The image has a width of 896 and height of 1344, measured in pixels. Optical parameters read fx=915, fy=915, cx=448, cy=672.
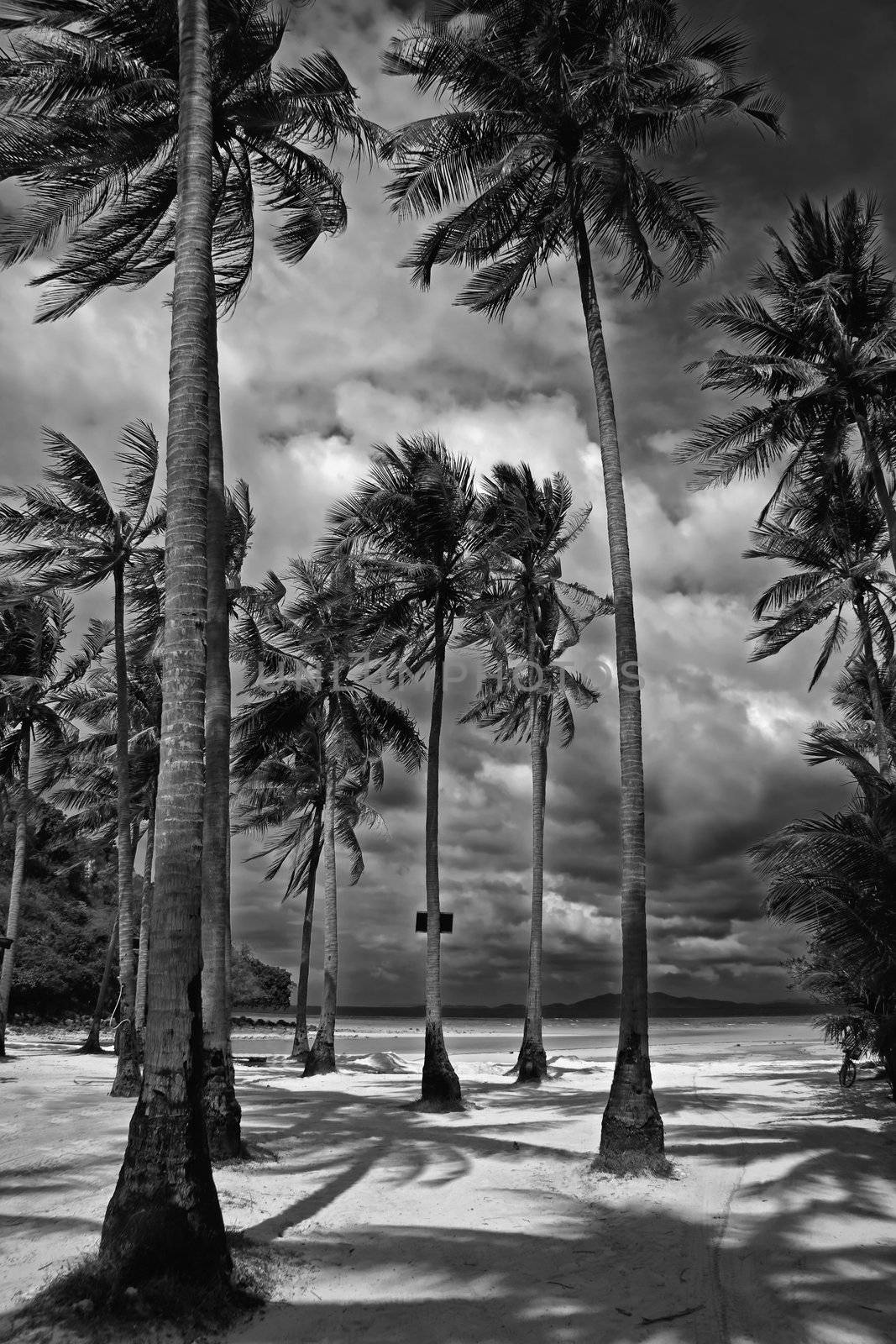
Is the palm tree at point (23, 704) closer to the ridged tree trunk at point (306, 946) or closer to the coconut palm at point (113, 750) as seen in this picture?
the coconut palm at point (113, 750)

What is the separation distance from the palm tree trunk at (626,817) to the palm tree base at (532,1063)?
26.7ft

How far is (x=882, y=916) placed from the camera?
10664 millimetres

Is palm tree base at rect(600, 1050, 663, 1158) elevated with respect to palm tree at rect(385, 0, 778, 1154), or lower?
lower

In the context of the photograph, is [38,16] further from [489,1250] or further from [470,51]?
[489,1250]

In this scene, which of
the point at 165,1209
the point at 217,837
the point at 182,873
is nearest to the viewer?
the point at 165,1209

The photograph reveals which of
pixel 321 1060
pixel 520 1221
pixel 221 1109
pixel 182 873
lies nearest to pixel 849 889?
pixel 520 1221

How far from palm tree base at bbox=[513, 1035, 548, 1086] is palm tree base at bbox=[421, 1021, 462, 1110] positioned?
4.27m

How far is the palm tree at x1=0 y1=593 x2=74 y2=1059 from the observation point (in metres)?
22.0

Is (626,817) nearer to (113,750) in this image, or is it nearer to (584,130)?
(584,130)

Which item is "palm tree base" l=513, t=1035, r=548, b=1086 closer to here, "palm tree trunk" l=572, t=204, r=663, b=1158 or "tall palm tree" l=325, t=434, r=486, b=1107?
"tall palm tree" l=325, t=434, r=486, b=1107

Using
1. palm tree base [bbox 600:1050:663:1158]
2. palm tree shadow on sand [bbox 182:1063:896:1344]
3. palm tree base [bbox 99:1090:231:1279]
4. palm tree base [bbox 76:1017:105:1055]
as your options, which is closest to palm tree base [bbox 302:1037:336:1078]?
palm tree shadow on sand [bbox 182:1063:896:1344]

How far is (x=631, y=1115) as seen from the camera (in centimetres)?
920

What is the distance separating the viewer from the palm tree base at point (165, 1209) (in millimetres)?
4859

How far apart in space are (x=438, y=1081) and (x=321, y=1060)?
21.5ft
